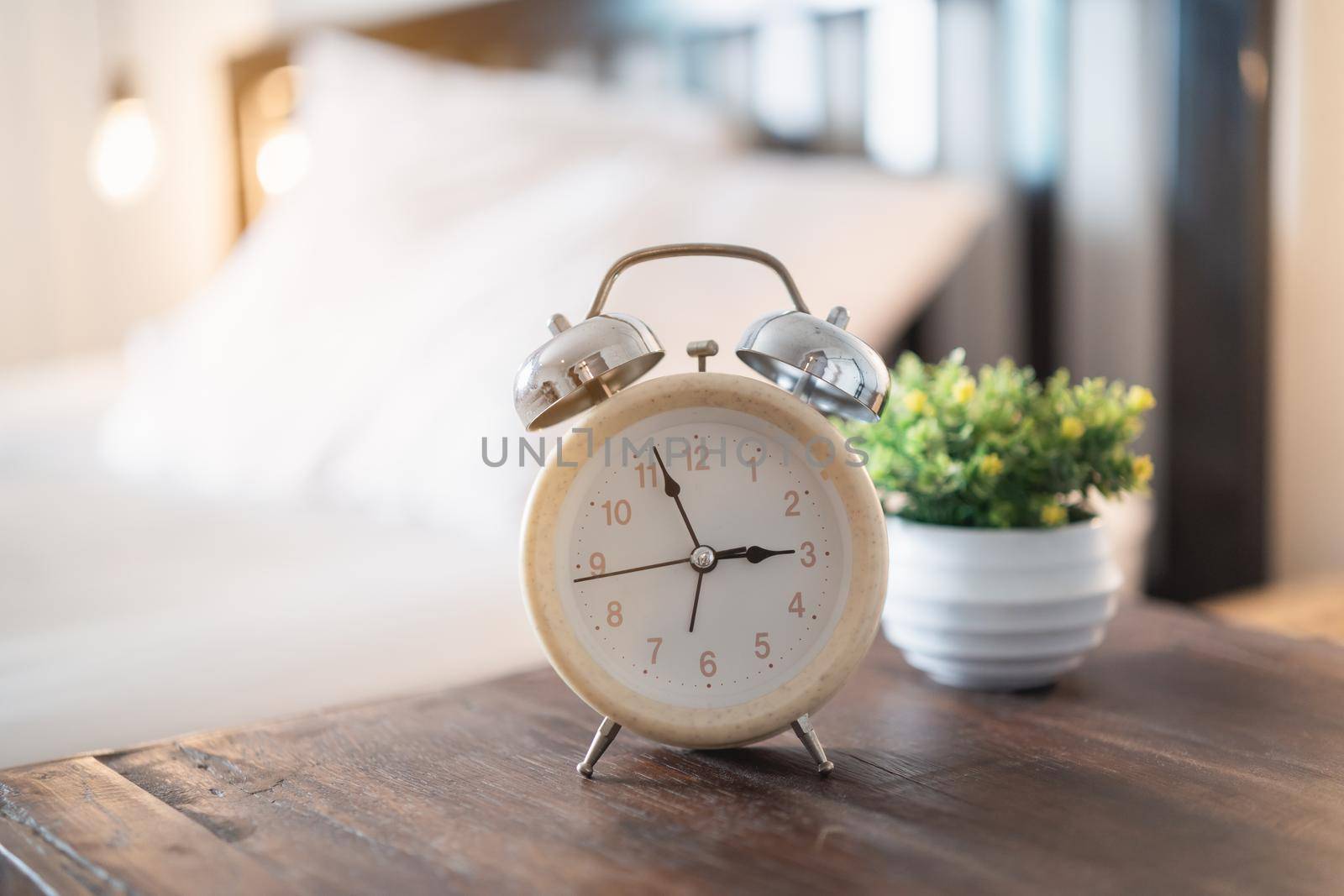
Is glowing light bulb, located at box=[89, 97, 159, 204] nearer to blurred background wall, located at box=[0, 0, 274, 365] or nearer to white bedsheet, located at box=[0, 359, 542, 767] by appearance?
blurred background wall, located at box=[0, 0, 274, 365]

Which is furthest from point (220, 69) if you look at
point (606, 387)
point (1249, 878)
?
point (1249, 878)

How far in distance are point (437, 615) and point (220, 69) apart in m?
2.42

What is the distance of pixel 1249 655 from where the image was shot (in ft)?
3.05

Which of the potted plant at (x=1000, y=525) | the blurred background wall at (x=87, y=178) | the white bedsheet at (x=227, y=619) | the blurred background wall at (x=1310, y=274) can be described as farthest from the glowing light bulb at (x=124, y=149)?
the potted plant at (x=1000, y=525)

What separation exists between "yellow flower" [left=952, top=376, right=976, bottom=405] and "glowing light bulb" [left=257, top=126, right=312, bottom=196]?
2.16 meters

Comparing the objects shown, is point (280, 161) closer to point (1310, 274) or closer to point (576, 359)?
point (1310, 274)

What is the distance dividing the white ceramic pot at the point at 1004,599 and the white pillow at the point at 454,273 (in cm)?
52

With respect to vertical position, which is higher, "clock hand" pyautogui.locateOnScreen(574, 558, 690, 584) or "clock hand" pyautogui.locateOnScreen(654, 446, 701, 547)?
A: "clock hand" pyautogui.locateOnScreen(654, 446, 701, 547)

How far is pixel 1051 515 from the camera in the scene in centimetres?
86

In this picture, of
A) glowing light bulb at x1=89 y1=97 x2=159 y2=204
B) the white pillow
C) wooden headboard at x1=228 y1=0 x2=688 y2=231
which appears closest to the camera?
the white pillow

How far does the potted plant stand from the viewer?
830mm

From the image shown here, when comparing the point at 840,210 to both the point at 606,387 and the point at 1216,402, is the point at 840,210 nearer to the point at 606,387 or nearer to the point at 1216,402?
the point at 1216,402

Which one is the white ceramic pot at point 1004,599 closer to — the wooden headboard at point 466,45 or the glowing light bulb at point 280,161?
the wooden headboard at point 466,45

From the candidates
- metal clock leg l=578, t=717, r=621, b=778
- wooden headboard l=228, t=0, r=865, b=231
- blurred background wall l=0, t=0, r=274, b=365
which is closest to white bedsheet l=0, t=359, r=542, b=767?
metal clock leg l=578, t=717, r=621, b=778
